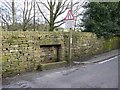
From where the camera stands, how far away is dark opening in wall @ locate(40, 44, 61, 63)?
34.2ft

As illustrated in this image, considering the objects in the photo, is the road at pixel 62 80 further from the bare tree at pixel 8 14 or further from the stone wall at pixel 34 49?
the bare tree at pixel 8 14

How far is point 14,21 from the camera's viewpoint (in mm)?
20438

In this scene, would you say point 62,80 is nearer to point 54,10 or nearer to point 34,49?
point 34,49

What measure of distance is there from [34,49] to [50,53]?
4.47ft

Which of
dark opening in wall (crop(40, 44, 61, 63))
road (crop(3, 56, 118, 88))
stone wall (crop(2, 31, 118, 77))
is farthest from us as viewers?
dark opening in wall (crop(40, 44, 61, 63))

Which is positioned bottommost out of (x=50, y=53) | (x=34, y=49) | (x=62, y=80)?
(x=62, y=80)

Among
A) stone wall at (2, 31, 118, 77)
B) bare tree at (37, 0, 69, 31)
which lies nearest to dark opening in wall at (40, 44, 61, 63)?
stone wall at (2, 31, 118, 77)

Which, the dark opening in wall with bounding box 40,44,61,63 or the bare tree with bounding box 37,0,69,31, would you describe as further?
the bare tree with bounding box 37,0,69,31

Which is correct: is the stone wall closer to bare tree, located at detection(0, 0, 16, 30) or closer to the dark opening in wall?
the dark opening in wall

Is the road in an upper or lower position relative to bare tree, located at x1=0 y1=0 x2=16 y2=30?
lower

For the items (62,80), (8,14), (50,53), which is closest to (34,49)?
(50,53)

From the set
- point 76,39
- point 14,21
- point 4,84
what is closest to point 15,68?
point 4,84

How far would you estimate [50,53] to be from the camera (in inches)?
429

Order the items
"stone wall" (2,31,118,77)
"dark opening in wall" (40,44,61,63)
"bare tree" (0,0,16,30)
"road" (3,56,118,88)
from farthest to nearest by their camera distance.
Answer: "bare tree" (0,0,16,30)
"dark opening in wall" (40,44,61,63)
"stone wall" (2,31,118,77)
"road" (3,56,118,88)
